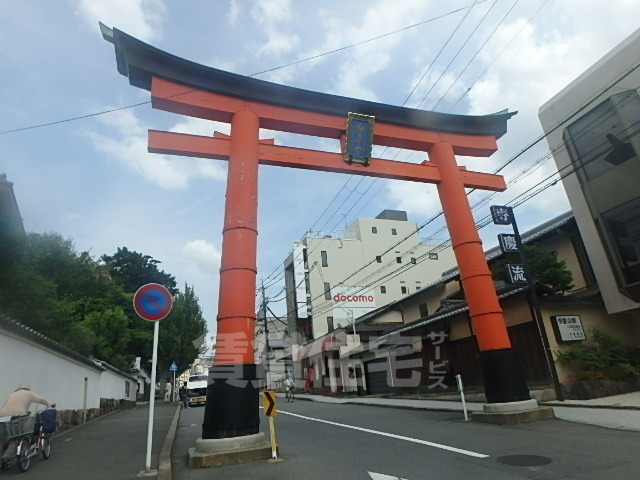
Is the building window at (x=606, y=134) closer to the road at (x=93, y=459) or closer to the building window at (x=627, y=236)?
the building window at (x=627, y=236)

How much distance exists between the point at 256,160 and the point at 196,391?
24229 mm

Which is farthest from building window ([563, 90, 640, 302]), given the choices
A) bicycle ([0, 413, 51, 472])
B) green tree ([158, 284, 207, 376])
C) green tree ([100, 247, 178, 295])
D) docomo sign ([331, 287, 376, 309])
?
green tree ([100, 247, 178, 295])

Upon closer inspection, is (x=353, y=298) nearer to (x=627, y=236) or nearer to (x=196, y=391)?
(x=196, y=391)

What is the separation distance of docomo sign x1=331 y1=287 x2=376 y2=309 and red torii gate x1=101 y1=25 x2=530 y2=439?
102ft

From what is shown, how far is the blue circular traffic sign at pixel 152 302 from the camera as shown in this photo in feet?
22.6

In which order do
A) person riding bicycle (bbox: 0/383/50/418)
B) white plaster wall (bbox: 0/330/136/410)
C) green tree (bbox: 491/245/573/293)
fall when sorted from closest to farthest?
person riding bicycle (bbox: 0/383/50/418)
white plaster wall (bbox: 0/330/136/410)
green tree (bbox: 491/245/573/293)

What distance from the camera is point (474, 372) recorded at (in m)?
18.3

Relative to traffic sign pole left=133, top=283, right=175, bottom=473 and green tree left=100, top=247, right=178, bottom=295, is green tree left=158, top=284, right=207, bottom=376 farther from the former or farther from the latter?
traffic sign pole left=133, top=283, right=175, bottom=473

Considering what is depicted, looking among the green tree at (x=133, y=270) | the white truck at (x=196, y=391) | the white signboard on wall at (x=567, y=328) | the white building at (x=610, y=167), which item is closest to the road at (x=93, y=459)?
the white signboard on wall at (x=567, y=328)

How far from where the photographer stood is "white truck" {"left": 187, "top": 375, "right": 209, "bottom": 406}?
2794 centimetres

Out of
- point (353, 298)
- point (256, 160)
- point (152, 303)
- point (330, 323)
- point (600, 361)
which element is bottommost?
point (600, 361)

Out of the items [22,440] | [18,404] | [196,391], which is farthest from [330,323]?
[22,440]

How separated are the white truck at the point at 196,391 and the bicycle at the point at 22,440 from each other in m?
21.3

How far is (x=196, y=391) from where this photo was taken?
28922mm
